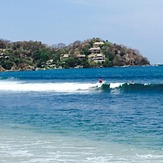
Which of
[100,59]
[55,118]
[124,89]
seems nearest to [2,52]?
[100,59]

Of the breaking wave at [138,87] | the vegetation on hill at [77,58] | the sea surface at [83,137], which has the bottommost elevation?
the sea surface at [83,137]

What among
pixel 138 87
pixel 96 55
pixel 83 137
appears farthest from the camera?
pixel 96 55

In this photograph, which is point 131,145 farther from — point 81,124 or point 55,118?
point 55,118

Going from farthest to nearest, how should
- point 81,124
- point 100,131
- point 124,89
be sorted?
point 124,89 < point 81,124 < point 100,131

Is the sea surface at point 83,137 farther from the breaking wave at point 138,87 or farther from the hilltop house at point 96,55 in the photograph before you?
the hilltop house at point 96,55

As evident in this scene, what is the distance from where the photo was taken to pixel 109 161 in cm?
1135

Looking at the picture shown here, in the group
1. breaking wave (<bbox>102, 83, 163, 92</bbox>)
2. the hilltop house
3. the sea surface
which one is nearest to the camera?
the sea surface

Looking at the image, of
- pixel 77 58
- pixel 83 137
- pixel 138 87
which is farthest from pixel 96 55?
pixel 83 137

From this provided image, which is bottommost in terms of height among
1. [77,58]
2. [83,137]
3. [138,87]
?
[83,137]

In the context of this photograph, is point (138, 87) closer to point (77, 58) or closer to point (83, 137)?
point (83, 137)

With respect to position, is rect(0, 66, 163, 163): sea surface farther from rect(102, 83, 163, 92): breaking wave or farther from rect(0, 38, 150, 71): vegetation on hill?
rect(0, 38, 150, 71): vegetation on hill

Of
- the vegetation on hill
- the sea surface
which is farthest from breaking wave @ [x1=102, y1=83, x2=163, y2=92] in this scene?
the vegetation on hill

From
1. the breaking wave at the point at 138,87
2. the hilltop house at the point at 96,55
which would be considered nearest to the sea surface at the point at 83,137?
the breaking wave at the point at 138,87

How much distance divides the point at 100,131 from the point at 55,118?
4.81m
